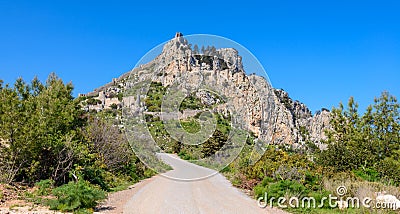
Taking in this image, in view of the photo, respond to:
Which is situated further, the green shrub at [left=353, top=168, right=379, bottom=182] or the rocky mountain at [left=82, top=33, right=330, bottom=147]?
the green shrub at [left=353, top=168, right=379, bottom=182]

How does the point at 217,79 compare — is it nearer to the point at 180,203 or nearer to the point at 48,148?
the point at 180,203

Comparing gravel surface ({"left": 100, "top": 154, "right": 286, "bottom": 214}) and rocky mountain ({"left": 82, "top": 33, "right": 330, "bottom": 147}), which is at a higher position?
rocky mountain ({"left": 82, "top": 33, "right": 330, "bottom": 147})

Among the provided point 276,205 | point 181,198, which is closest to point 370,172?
point 276,205

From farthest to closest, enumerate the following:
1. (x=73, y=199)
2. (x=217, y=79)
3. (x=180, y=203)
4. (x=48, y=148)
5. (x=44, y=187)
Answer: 1. (x=48, y=148)
2. (x=217, y=79)
3. (x=44, y=187)
4. (x=180, y=203)
5. (x=73, y=199)

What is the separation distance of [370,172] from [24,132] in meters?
14.5

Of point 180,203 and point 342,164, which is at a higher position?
point 342,164

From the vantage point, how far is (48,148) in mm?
12297

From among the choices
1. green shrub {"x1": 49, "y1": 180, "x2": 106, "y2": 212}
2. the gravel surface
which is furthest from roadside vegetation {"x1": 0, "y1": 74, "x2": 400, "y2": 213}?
the gravel surface

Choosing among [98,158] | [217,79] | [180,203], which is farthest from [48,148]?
[217,79]

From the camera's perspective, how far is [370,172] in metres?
16.7

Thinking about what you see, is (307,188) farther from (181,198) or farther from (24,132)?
(24,132)

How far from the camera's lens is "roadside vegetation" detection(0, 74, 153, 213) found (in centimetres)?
991

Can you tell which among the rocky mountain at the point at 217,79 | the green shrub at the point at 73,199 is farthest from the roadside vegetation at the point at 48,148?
the rocky mountain at the point at 217,79

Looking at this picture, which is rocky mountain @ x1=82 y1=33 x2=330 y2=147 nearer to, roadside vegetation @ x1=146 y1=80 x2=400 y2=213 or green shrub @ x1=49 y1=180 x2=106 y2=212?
roadside vegetation @ x1=146 y1=80 x2=400 y2=213
